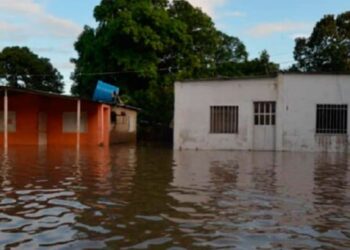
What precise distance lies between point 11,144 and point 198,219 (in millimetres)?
22769

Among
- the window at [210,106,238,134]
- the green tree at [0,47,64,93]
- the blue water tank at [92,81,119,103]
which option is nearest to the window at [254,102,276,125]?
the window at [210,106,238,134]

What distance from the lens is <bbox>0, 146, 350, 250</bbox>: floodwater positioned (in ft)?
19.4

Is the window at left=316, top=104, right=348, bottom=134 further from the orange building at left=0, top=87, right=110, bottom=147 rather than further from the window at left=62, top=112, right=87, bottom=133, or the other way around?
the window at left=62, top=112, right=87, bottom=133

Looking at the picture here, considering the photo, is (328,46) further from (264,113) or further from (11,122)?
(11,122)

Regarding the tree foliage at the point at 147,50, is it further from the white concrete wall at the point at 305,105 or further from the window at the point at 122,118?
the white concrete wall at the point at 305,105

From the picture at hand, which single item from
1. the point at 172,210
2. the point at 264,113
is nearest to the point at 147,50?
the point at 264,113

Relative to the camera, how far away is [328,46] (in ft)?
140

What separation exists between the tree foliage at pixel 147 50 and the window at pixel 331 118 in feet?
42.9

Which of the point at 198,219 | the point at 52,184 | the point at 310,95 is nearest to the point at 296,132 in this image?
the point at 310,95

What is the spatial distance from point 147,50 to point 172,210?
97.0 ft

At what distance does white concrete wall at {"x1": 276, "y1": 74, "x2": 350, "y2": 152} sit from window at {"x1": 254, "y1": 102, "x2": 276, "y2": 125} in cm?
35

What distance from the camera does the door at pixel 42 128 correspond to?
28.8 meters

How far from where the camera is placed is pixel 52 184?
35.5 feet

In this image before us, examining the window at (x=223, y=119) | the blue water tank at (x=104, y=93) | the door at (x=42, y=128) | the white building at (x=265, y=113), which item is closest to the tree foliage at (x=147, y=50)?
the blue water tank at (x=104, y=93)
